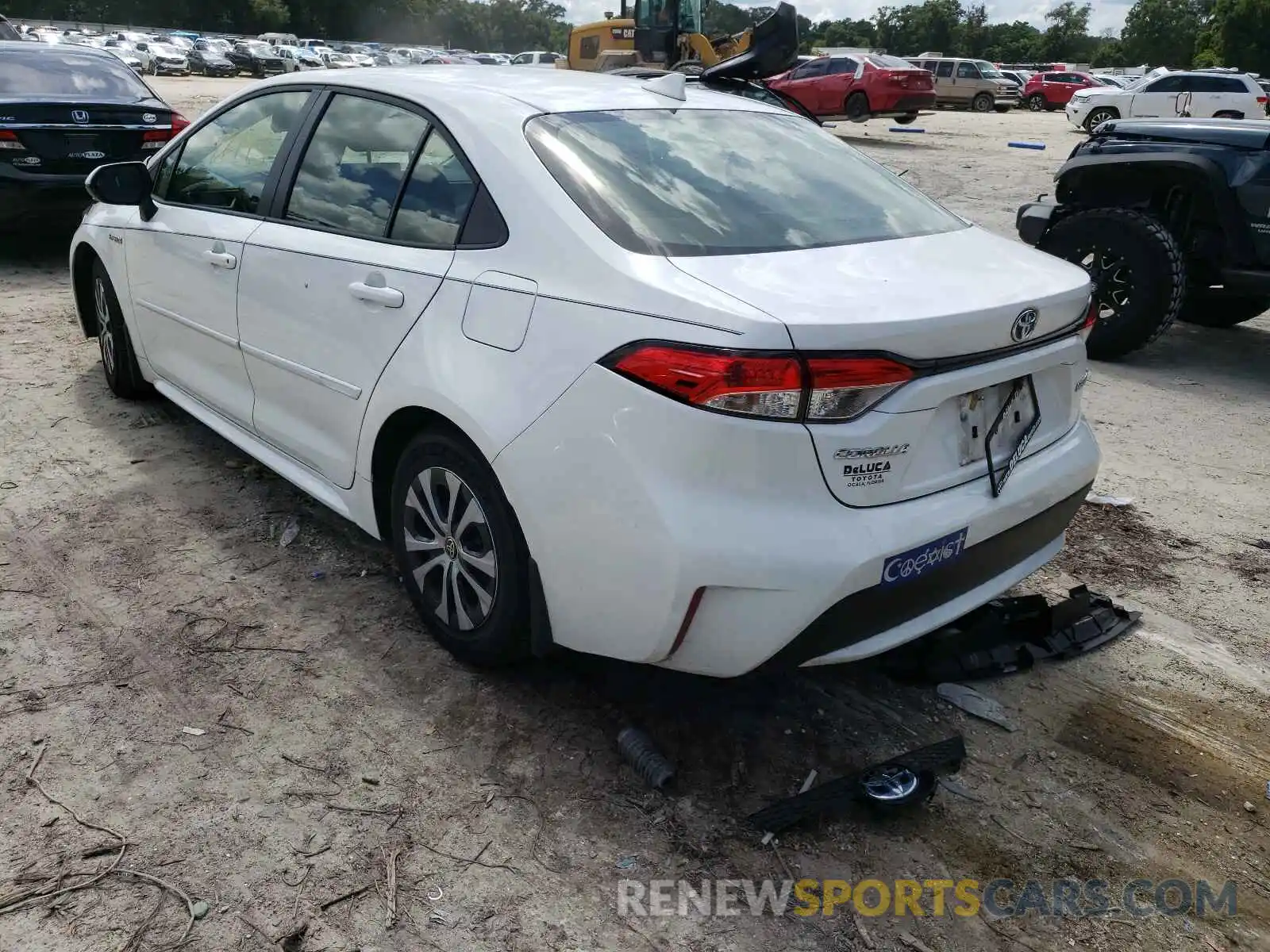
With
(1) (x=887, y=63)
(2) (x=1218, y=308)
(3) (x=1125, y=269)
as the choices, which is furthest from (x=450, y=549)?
(1) (x=887, y=63)

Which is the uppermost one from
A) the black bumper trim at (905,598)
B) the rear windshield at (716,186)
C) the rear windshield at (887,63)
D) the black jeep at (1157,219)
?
the rear windshield at (887,63)

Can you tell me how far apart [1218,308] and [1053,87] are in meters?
31.6

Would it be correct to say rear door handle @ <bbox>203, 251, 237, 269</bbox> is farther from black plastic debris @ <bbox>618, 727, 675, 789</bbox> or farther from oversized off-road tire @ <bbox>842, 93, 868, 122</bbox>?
oversized off-road tire @ <bbox>842, 93, 868, 122</bbox>

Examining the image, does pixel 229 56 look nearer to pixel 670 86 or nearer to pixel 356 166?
pixel 356 166

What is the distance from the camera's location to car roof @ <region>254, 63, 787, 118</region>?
303 cm

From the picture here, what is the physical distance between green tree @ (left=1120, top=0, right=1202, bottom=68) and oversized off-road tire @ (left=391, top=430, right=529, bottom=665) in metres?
83.7

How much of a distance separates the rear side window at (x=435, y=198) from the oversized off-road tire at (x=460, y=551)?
0.58 metres

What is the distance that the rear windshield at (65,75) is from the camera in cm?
798

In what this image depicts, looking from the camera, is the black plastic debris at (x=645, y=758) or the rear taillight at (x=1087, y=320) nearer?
the black plastic debris at (x=645, y=758)

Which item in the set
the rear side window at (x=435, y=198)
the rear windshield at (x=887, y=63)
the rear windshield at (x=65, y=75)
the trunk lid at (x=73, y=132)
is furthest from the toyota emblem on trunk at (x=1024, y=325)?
the rear windshield at (x=887, y=63)

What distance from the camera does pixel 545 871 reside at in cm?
235

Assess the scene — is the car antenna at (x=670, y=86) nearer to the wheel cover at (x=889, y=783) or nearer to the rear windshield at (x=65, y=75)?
the wheel cover at (x=889, y=783)

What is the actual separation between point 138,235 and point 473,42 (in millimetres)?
116932

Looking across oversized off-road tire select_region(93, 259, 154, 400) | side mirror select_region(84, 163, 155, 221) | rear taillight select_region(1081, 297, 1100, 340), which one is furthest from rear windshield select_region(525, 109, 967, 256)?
oversized off-road tire select_region(93, 259, 154, 400)
